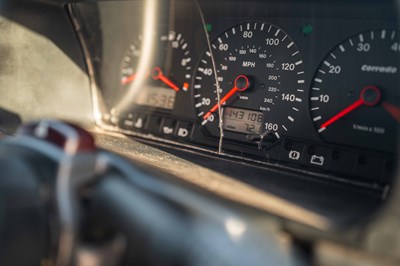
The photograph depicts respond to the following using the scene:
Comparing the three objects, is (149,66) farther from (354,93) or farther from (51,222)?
(51,222)

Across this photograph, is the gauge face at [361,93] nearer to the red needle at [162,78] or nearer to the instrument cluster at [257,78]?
the instrument cluster at [257,78]

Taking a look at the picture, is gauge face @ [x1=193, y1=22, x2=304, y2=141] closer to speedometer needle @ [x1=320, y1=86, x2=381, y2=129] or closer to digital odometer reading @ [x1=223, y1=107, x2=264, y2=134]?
digital odometer reading @ [x1=223, y1=107, x2=264, y2=134]

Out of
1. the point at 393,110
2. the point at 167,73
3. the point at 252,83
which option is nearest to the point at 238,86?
the point at 252,83

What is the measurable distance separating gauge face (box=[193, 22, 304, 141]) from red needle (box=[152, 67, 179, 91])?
0.18 metres

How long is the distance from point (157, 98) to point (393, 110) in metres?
1.29

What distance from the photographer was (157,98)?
10.2 ft

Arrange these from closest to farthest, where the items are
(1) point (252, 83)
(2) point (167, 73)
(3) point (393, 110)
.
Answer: (3) point (393, 110) < (1) point (252, 83) < (2) point (167, 73)

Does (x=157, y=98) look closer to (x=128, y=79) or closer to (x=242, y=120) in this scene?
(x=128, y=79)

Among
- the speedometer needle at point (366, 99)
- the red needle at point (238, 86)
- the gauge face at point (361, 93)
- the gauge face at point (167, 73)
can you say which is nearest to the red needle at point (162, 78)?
the gauge face at point (167, 73)

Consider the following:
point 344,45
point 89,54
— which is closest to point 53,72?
point 89,54

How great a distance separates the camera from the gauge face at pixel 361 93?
229 cm

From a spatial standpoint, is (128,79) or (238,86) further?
(128,79)

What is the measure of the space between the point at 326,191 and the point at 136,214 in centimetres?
68

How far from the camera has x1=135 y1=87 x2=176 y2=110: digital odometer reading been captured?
10.0 ft
